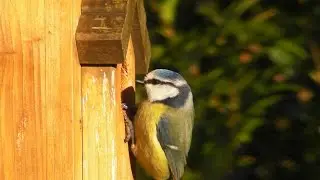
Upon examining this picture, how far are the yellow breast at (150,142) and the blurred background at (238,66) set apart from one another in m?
0.59

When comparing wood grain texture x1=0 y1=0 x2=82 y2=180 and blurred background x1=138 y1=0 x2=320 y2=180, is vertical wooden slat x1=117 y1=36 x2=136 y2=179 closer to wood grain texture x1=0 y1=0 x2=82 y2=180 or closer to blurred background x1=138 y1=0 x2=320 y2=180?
wood grain texture x1=0 y1=0 x2=82 y2=180

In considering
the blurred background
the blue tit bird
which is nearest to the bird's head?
the blue tit bird

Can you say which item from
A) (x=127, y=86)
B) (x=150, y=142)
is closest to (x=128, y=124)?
(x=127, y=86)

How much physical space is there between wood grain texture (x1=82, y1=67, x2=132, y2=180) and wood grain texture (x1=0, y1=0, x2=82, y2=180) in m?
0.08

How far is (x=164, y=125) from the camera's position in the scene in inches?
139

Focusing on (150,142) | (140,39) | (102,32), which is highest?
(102,32)

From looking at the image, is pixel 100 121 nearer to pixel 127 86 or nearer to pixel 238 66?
pixel 127 86

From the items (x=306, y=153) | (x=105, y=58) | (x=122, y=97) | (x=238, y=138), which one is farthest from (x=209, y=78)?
(x=105, y=58)

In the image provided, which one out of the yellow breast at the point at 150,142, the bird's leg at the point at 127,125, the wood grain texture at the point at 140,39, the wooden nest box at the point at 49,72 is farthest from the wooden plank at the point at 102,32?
the yellow breast at the point at 150,142

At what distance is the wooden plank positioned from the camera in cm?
279

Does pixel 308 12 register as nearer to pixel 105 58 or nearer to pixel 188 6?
pixel 188 6

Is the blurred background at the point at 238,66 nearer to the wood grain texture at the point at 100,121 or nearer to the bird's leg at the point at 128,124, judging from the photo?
the bird's leg at the point at 128,124

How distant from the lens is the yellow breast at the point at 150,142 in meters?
3.36

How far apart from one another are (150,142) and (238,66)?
2.61ft
